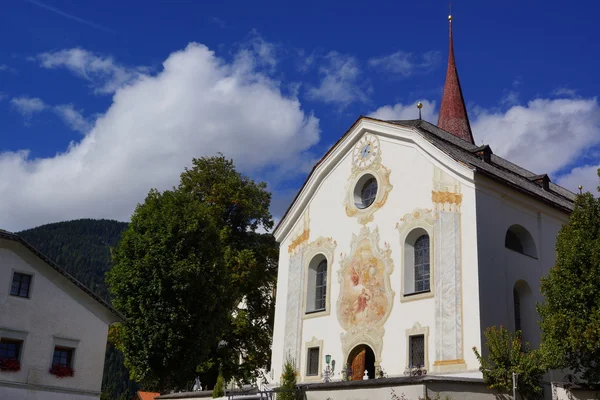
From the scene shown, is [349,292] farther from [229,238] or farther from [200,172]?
[200,172]

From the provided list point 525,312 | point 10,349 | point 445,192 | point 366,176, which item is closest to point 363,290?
point 366,176

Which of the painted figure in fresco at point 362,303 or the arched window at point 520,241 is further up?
the arched window at point 520,241

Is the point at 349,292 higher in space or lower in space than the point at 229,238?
lower

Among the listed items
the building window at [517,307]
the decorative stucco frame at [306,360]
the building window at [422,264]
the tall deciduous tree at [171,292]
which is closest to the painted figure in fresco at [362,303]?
the building window at [422,264]

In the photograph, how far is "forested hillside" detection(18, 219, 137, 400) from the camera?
142 metres

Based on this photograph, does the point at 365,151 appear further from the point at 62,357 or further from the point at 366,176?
the point at 62,357

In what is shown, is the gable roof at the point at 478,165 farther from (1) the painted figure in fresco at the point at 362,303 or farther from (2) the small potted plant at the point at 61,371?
(2) the small potted plant at the point at 61,371

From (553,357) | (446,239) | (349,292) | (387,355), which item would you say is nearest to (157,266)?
(349,292)

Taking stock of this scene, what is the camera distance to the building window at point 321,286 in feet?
99.1

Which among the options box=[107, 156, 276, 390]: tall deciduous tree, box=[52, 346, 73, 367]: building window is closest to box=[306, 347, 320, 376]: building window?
box=[107, 156, 276, 390]: tall deciduous tree

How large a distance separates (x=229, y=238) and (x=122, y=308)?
405 inches

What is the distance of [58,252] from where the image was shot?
149m

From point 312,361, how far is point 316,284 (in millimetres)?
3493

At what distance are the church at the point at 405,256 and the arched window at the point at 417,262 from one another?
0.14 feet
